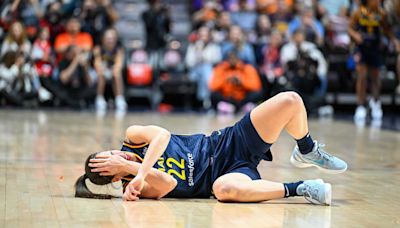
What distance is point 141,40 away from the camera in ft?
50.0

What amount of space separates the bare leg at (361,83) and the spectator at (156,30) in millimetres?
3534

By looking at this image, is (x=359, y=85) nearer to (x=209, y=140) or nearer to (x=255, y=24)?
(x=255, y=24)

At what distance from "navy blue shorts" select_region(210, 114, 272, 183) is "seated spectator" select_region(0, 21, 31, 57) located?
9.16m

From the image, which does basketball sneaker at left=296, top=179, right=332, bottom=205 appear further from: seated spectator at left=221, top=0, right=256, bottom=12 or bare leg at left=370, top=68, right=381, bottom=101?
seated spectator at left=221, top=0, right=256, bottom=12

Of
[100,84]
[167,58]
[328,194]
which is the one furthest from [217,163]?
[167,58]

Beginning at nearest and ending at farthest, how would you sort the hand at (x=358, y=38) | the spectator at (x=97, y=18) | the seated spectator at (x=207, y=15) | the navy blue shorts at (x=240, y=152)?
the navy blue shorts at (x=240, y=152) < the hand at (x=358, y=38) < the spectator at (x=97, y=18) < the seated spectator at (x=207, y=15)

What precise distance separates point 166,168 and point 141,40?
10.6m

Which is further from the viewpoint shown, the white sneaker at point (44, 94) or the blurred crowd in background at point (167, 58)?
the white sneaker at point (44, 94)

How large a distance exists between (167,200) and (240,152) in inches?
20.4

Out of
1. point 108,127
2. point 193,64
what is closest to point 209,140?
point 108,127

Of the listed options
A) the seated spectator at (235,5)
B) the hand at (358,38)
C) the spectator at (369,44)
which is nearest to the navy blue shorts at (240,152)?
the spectator at (369,44)

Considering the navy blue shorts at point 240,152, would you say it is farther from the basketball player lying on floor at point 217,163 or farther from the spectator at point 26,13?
the spectator at point 26,13

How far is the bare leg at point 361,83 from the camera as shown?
1281 centimetres

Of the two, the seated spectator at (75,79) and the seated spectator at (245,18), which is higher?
the seated spectator at (245,18)
